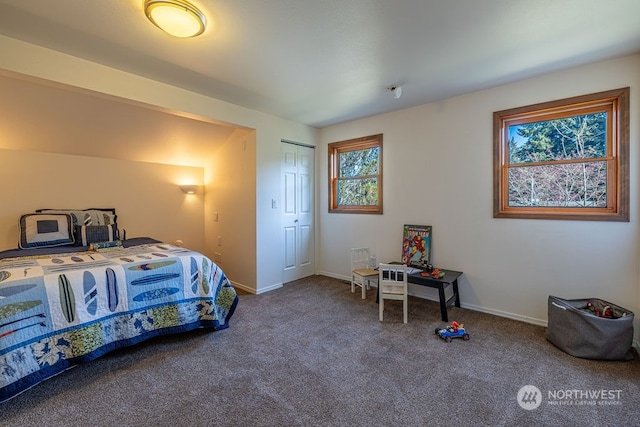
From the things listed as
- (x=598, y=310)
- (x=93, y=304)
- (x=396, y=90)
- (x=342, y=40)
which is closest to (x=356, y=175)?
(x=396, y=90)

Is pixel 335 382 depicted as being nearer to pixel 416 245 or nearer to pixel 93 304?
pixel 93 304

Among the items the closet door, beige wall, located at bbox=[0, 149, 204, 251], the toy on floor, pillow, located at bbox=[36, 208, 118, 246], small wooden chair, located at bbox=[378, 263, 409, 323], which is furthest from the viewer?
the closet door

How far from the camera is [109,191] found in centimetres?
375

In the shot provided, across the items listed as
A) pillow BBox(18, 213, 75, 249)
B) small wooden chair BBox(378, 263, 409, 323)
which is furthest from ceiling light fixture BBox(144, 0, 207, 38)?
pillow BBox(18, 213, 75, 249)

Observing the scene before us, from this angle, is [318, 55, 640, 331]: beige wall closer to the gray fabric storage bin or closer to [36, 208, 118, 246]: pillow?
the gray fabric storage bin

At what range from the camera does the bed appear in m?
1.75

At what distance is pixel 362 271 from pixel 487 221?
153 cm

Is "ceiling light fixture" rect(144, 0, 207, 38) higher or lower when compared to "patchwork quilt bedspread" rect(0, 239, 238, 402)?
higher

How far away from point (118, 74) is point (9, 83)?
1.03 metres

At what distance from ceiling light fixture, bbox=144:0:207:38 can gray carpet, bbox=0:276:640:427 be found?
2.33m

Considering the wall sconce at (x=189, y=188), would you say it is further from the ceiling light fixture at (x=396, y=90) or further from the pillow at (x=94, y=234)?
the ceiling light fixture at (x=396, y=90)

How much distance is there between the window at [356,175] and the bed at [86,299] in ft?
7.37

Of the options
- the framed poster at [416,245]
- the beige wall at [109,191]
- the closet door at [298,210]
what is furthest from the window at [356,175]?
the beige wall at [109,191]

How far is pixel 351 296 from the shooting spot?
364cm
